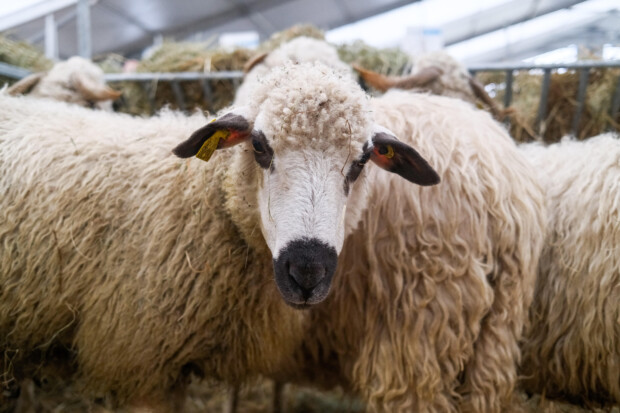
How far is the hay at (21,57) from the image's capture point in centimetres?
404

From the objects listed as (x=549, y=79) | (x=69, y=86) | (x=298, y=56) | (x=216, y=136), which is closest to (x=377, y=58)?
(x=298, y=56)

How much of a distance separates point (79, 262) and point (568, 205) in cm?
204

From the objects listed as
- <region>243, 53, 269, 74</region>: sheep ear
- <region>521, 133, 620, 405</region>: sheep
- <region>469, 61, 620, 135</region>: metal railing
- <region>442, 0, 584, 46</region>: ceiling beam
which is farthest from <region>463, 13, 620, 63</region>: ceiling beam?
<region>521, 133, 620, 405</region>: sheep

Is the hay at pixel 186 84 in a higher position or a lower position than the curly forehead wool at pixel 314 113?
higher

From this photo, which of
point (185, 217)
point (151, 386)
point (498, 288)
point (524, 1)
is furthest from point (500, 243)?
point (524, 1)

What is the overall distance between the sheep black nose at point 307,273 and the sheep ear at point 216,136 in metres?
0.54

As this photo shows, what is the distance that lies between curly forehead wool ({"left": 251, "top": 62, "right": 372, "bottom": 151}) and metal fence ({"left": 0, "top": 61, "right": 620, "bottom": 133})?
248 cm

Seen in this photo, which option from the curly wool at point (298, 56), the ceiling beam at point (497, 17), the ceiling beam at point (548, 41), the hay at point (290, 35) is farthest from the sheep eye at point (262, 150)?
the ceiling beam at point (497, 17)

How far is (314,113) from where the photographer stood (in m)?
1.62

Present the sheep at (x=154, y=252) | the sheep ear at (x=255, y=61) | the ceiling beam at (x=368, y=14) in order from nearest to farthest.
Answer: the sheep at (x=154, y=252) → the sheep ear at (x=255, y=61) → the ceiling beam at (x=368, y=14)

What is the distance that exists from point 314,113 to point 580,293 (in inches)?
53.1

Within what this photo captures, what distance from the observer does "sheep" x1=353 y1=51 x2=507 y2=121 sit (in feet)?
11.4

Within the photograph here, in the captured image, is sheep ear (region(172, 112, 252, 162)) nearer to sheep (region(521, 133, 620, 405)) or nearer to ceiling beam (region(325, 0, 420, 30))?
sheep (region(521, 133, 620, 405))

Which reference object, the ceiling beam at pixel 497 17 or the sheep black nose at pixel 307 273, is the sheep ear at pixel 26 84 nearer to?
the sheep black nose at pixel 307 273
